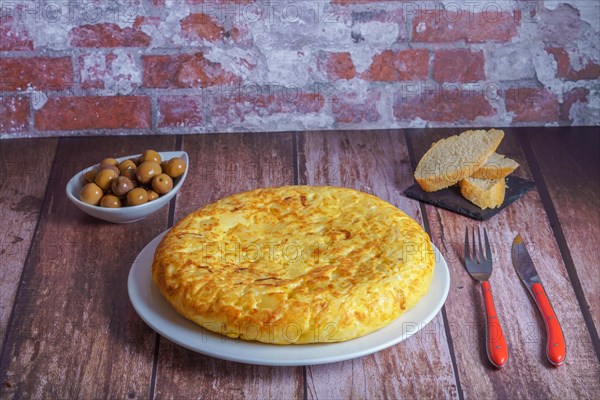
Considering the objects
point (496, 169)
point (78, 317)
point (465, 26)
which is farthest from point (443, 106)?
point (78, 317)

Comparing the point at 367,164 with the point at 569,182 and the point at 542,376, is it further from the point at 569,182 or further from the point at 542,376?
the point at 542,376

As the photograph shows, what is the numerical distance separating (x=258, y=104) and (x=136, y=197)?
2.13ft

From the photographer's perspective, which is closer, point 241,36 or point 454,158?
point 454,158

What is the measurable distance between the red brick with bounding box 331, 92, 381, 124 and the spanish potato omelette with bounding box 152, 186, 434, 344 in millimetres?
683

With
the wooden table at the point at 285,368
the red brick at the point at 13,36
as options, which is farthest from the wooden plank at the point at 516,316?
the red brick at the point at 13,36

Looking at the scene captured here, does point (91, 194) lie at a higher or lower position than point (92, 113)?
higher

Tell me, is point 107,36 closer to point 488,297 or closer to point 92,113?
point 92,113

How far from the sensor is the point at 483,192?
1846 mm

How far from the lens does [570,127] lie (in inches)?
92.1

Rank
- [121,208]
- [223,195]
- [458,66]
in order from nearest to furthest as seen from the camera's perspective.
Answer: [121,208], [223,195], [458,66]

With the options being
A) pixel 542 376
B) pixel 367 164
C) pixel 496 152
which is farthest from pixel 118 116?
pixel 542 376

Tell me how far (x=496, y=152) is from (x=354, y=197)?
0.67 metres

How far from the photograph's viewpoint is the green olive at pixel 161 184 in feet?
5.88

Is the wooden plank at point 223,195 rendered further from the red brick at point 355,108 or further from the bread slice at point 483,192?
the bread slice at point 483,192
